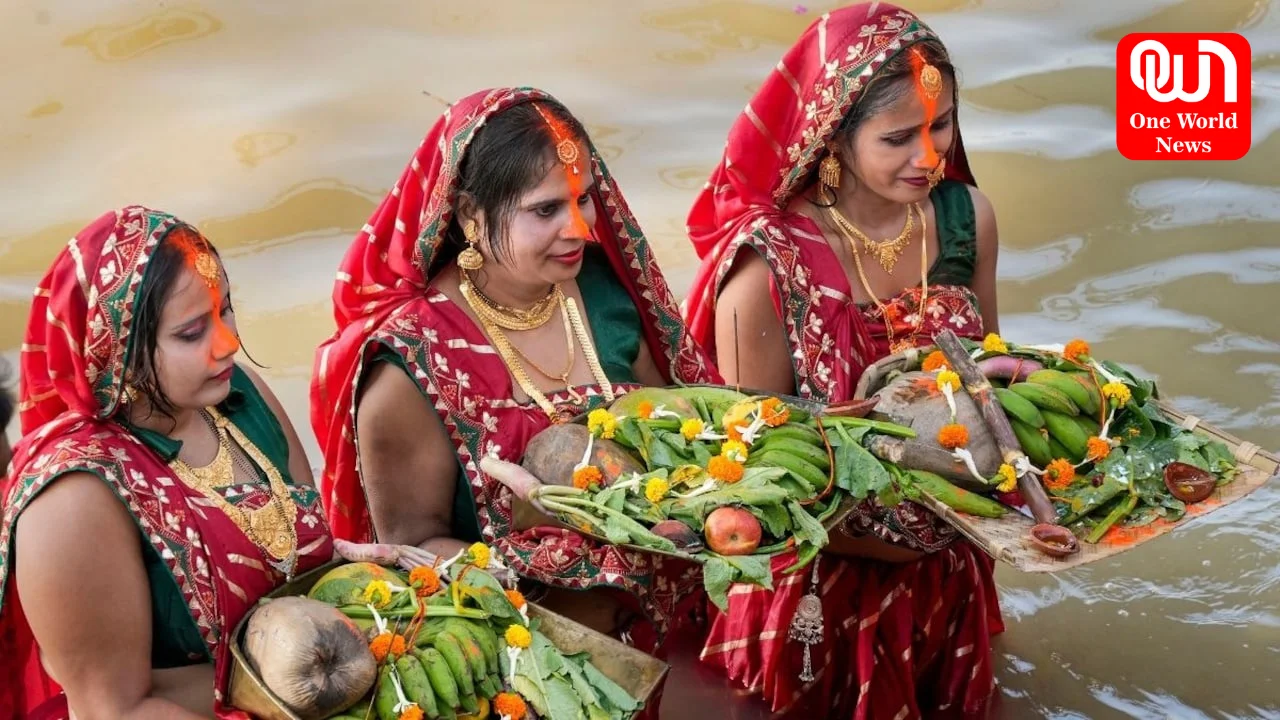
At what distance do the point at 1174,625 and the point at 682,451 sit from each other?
241cm

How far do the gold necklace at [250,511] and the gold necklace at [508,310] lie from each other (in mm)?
642

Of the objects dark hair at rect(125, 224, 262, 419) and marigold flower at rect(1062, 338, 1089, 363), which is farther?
marigold flower at rect(1062, 338, 1089, 363)

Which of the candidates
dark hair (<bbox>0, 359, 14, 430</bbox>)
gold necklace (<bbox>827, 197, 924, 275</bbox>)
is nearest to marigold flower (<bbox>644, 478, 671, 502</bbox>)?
gold necklace (<bbox>827, 197, 924, 275</bbox>)

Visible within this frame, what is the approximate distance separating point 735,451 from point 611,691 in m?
0.63

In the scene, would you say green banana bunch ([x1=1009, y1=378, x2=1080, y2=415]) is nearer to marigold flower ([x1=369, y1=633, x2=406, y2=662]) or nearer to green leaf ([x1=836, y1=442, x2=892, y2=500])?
green leaf ([x1=836, y1=442, x2=892, y2=500])

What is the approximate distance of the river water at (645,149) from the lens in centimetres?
632

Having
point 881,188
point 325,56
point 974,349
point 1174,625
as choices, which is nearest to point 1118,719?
point 1174,625

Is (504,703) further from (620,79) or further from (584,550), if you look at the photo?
(620,79)

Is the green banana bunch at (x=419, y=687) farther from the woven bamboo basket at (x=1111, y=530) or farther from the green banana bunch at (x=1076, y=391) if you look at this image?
the green banana bunch at (x=1076, y=391)

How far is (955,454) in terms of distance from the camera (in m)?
3.29

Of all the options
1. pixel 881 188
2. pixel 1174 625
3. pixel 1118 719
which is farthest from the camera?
pixel 1174 625

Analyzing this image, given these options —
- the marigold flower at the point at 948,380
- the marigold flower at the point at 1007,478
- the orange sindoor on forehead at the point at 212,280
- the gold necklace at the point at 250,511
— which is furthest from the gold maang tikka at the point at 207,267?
the marigold flower at the point at 1007,478

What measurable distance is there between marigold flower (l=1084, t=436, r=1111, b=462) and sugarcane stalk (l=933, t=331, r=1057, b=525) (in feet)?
0.52

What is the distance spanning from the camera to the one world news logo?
7.40 meters
